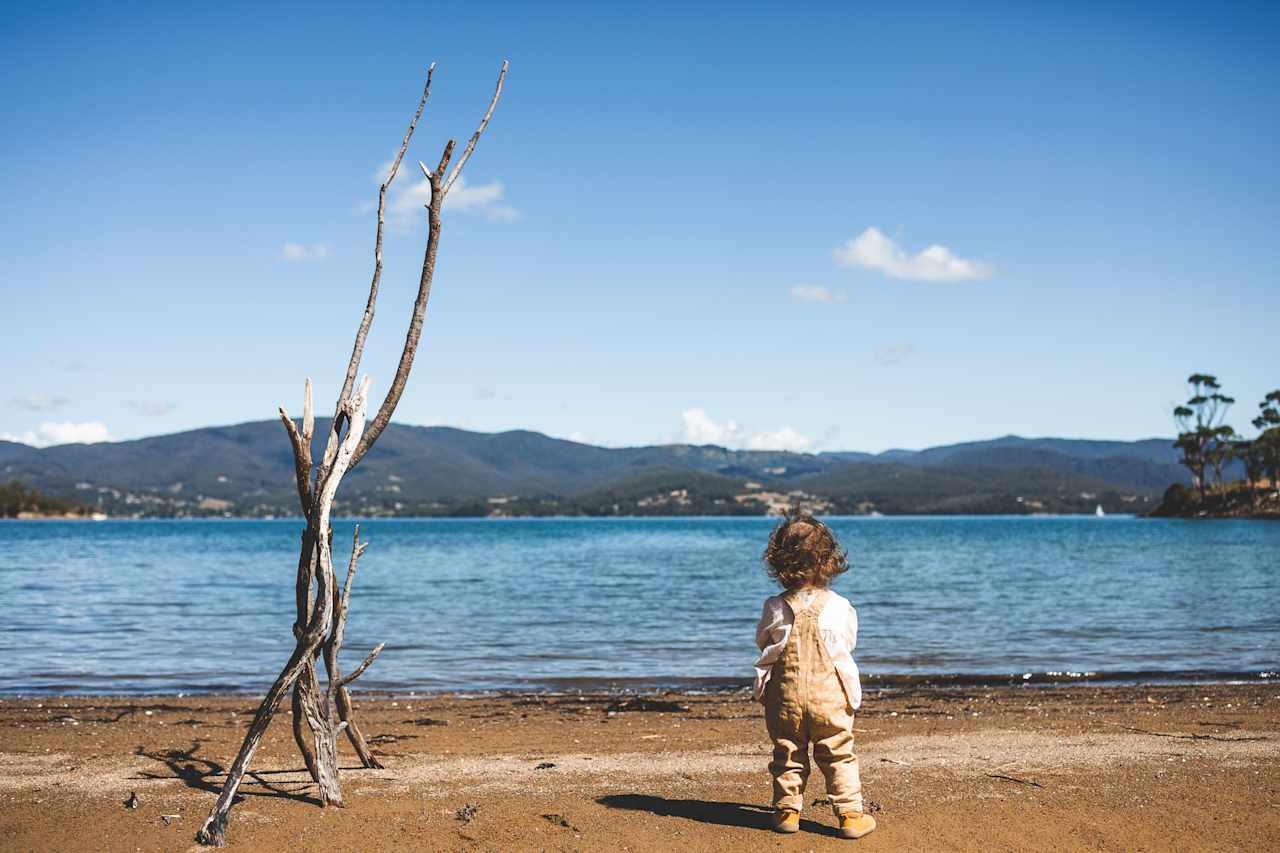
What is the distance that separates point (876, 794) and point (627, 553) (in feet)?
217

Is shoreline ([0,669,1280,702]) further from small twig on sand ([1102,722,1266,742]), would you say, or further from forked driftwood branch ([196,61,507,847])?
forked driftwood branch ([196,61,507,847])

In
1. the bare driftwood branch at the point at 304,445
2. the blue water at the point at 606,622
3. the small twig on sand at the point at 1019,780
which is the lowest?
the blue water at the point at 606,622

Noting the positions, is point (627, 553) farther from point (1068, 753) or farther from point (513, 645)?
point (1068, 753)

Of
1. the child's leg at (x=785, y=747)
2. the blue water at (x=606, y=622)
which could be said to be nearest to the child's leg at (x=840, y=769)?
the child's leg at (x=785, y=747)

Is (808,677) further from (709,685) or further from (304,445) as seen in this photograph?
(709,685)

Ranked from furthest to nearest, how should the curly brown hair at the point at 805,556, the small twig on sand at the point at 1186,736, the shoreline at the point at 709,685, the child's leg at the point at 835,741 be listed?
the shoreline at the point at 709,685 → the small twig on sand at the point at 1186,736 → the curly brown hair at the point at 805,556 → the child's leg at the point at 835,741

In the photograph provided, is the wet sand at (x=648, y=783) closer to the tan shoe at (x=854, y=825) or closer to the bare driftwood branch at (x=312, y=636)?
the tan shoe at (x=854, y=825)

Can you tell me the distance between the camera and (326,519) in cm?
643

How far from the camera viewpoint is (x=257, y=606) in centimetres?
3114

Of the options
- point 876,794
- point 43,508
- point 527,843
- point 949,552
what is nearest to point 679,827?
point 527,843

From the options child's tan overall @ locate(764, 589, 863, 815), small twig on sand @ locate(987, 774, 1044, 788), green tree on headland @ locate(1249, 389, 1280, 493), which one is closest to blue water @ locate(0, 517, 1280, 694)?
small twig on sand @ locate(987, 774, 1044, 788)

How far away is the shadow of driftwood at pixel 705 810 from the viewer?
6.58m

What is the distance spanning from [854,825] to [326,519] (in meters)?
3.50

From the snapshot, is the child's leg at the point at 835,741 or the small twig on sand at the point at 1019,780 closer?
the child's leg at the point at 835,741
